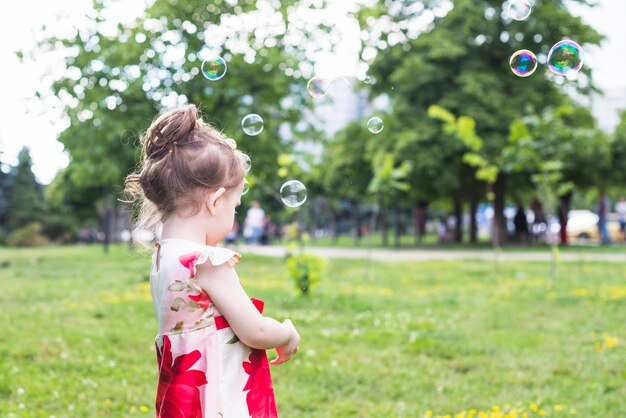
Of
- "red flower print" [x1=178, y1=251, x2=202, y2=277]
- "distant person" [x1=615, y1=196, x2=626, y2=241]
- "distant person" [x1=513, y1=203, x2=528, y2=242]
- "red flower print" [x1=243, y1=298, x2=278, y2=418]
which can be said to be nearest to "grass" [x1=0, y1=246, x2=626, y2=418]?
"red flower print" [x1=178, y1=251, x2=202, y2=277]

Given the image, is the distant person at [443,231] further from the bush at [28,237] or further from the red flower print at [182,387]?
the red flower print at [182,387]

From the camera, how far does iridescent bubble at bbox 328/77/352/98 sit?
18.6ft

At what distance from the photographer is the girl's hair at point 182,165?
243 centimetres

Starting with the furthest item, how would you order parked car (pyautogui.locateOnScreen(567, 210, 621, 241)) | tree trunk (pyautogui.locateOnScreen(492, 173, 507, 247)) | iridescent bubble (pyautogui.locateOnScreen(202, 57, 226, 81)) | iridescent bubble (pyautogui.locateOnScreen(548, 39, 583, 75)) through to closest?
1. parked car (pyautogui.locateOnScreen(567, 210, 621, 241))
2. tree trunk (pyautogui.locateOnScreen(492, 173, 507, 247))
3. iridescent bubble (pyautogui.locateOnScreen(548, 39, 583, 75))
4. iridescent bubble (pyautogui.locateOnScreen(202, 57, 226, 81))

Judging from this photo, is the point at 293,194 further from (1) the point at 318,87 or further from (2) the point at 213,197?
(2) the point at 213,197

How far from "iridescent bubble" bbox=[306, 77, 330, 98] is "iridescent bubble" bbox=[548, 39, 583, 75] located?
1723mm

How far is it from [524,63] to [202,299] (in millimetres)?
3807

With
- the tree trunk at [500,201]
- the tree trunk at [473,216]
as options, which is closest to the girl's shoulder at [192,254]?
the tree trunk at [500,201]

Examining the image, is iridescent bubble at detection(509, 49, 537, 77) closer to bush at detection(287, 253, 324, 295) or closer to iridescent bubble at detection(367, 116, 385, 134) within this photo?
iridescent bubble at detection(367, 116, 385, 134)

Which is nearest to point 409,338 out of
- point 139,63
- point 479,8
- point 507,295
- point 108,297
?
point 507,295

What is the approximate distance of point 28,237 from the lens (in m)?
44.8

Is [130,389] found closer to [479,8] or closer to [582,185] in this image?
[479,8]

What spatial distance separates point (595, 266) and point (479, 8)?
1443 cm

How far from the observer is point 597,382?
5.46 meters
